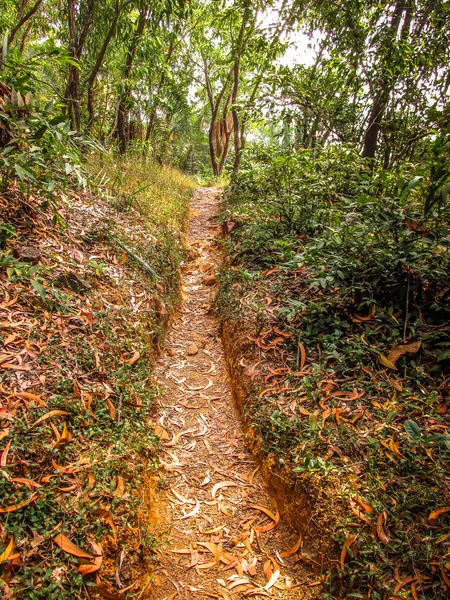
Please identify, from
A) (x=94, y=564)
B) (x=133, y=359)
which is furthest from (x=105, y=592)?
(x=133, y=359)

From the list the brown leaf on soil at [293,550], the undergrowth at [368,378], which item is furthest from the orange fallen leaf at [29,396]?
the brown leaf on soil at [293,550]

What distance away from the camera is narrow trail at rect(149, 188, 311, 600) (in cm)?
196

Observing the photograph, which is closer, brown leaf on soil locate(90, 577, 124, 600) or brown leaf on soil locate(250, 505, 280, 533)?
brown leaf on soil locate(90, 577, 124, 600)

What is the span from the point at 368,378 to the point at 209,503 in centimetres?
146

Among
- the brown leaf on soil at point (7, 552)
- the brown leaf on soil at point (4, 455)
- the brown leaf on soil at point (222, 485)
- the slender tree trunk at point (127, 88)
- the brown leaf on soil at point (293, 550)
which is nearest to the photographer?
the brown leaf on soil at point (7, 552)

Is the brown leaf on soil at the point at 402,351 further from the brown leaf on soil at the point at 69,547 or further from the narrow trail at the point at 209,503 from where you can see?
the brown leaf on soil at the point at 69,547

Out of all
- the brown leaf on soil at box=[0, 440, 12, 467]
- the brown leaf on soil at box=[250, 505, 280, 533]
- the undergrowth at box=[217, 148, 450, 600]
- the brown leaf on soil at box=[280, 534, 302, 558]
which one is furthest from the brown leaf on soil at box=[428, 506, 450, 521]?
the brown leaf on soil at box=[0, 440, 12, 467]

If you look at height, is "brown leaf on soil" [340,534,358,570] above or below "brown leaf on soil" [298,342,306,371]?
below

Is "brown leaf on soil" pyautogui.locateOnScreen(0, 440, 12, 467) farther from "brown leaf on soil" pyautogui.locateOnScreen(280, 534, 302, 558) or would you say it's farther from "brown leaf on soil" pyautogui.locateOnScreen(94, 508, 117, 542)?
"brown leaf on soil" pyautogui.locateOnScreen(280, 534, 302, 558)

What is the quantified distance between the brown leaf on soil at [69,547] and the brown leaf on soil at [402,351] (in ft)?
7.52

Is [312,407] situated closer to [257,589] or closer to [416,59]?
[257,589]

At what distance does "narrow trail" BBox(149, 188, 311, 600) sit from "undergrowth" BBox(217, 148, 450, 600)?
0.31m

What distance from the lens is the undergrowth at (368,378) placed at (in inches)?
71.4

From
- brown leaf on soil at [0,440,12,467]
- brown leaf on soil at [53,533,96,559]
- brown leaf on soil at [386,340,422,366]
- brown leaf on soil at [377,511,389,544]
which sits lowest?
brown leaf on soil at [53,533,96,559]
